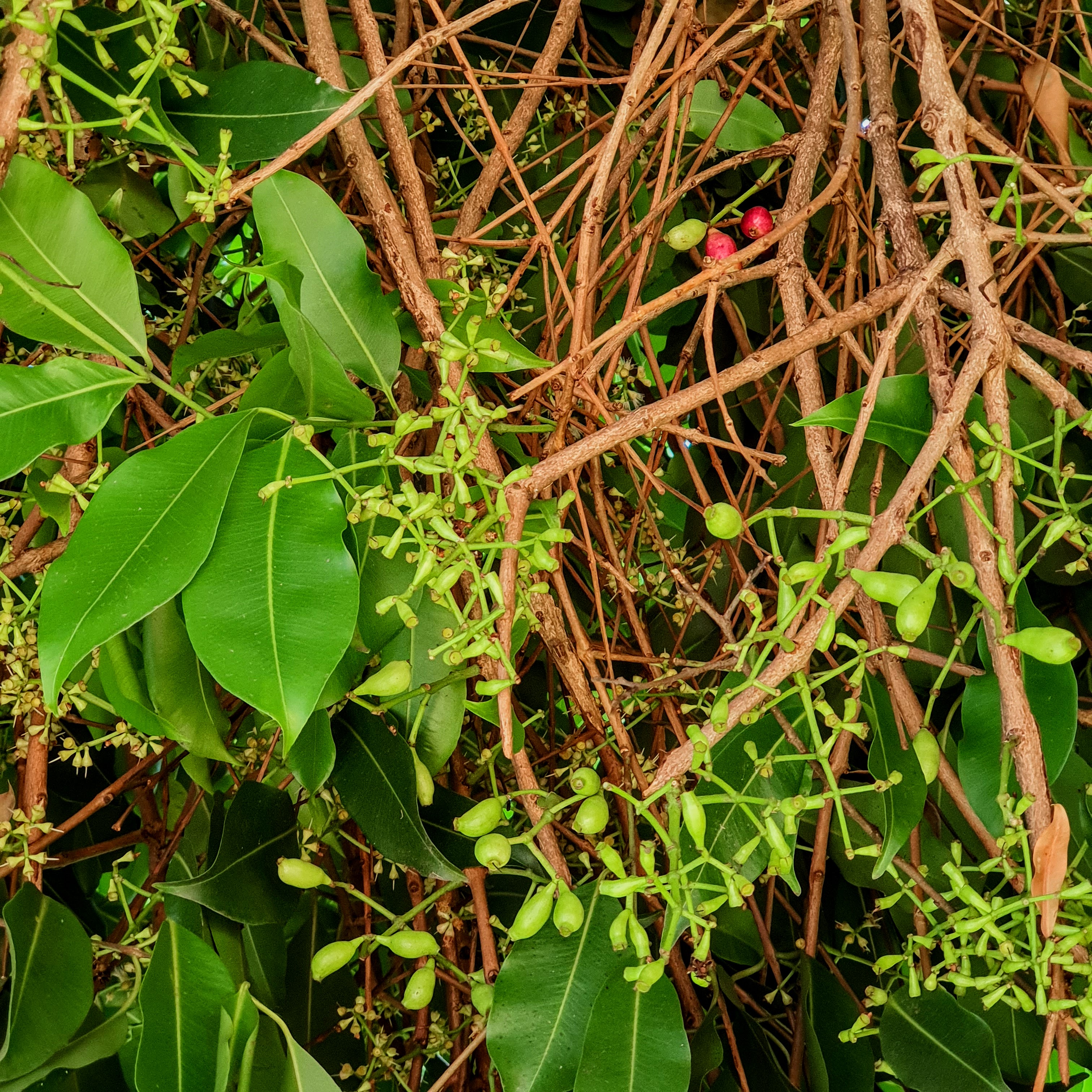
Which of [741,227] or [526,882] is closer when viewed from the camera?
[526,882]

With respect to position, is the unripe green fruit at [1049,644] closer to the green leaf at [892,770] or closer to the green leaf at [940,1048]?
the green leaf at [892,770]

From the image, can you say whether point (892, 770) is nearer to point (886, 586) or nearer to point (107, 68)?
point (886, 586)

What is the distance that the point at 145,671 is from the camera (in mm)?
680

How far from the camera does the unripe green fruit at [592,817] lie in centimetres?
60

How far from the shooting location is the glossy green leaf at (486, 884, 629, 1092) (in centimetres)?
66

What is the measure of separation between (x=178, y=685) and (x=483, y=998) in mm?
313

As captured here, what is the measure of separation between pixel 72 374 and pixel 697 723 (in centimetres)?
64

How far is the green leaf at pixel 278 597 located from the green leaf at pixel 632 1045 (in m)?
0.29

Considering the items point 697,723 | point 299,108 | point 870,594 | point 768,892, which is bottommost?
point 768,892

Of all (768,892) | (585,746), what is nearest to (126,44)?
(585,746)

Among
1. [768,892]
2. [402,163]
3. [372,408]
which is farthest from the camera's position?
[768,892]

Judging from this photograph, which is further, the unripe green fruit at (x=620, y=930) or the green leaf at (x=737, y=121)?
the green leaf at (x=737, y=121)

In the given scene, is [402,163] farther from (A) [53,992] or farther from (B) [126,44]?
(A) [53,992]

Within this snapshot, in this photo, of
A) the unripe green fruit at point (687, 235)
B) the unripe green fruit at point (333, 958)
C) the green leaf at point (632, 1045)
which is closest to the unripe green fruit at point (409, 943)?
the unripe green fruit at point (333, 958)
